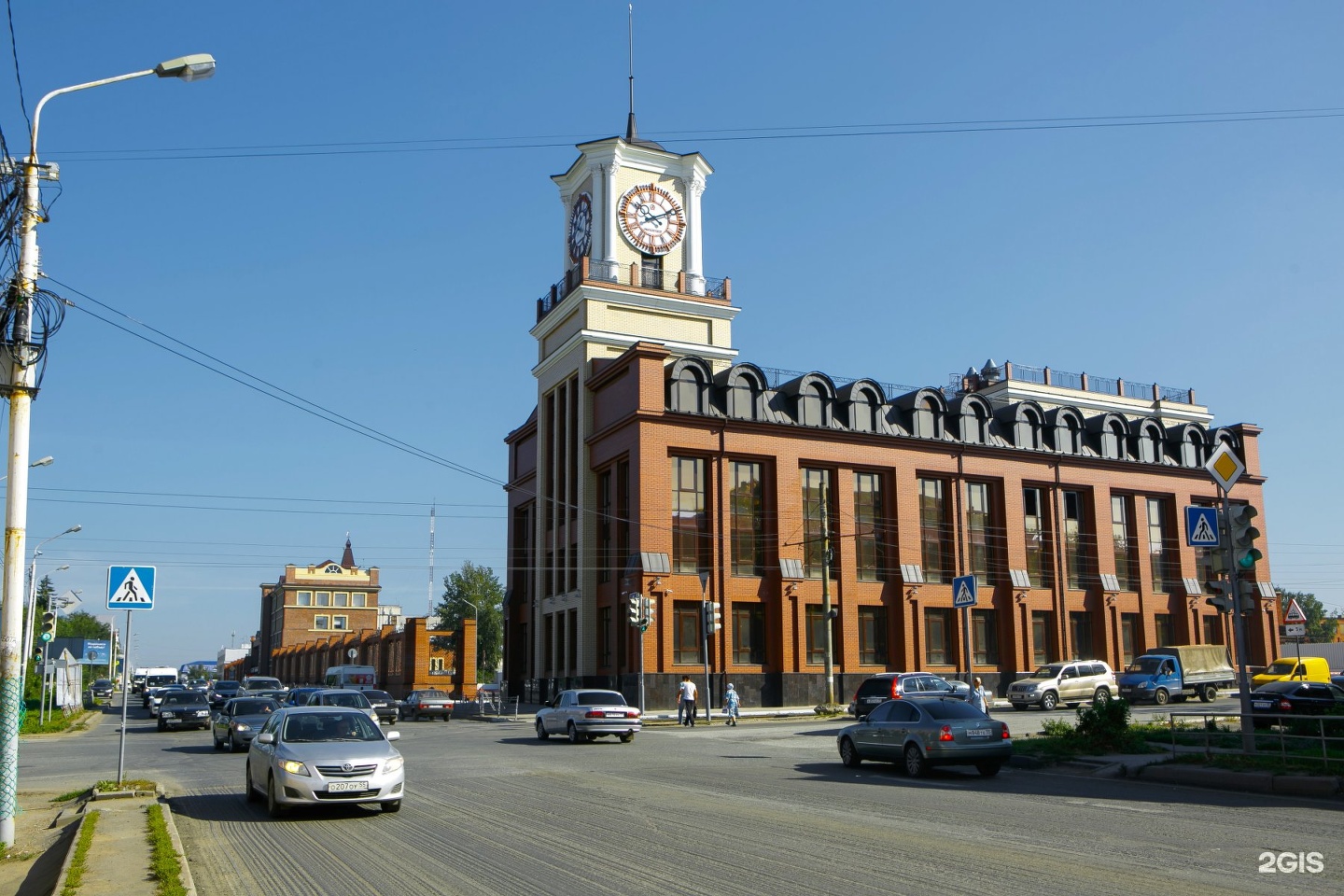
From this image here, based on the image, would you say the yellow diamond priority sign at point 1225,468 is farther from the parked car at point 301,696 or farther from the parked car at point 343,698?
the parked car at point 301,696

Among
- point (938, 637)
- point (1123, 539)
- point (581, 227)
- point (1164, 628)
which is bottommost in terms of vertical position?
point (938, 637)

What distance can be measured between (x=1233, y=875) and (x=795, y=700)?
122ft

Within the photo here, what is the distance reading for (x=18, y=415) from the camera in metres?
13.3

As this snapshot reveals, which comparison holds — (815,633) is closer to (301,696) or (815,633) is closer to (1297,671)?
(1297,671)

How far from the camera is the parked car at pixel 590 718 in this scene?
29984 mm

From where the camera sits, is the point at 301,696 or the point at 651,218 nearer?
the point at 301,696

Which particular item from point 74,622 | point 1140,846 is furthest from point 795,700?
point 74,622

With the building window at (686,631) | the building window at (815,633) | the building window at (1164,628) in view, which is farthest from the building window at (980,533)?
the building window at (686,631)

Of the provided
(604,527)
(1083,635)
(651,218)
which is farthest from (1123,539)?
(651,218)

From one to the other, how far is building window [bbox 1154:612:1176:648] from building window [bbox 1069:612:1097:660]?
3994 mm

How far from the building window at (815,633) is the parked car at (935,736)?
26.7 m

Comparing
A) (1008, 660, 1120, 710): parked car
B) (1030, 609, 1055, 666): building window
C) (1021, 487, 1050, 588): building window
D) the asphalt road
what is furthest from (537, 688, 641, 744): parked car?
(1021, 487, 1050, 588): building window

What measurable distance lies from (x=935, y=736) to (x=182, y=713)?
3208 centimetres

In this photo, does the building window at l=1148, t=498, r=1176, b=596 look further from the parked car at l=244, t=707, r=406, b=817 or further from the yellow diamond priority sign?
the parked car at l=244, t=707, r=406, b=817
